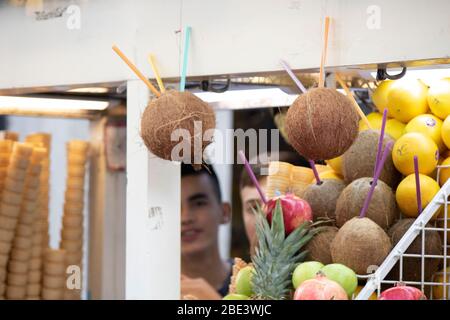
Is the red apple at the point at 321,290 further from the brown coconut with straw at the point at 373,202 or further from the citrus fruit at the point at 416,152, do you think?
the citrus fruit at the point at 416,152

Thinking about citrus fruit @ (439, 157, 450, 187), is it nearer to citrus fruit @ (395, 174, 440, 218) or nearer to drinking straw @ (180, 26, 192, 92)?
citrus fruit @ (395, 174, 440, 218)

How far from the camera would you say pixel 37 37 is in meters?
4.78

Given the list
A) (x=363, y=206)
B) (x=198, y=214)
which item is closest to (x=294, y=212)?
(x=363, y=206)

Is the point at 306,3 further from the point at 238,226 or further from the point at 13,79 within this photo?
the point at 238,226

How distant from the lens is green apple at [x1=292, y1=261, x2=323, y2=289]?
3.47 m

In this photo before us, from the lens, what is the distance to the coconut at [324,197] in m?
3.80

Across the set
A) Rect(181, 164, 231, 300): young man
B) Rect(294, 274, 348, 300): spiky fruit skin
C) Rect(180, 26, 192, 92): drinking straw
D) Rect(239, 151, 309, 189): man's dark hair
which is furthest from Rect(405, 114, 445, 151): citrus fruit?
Rect(181, 164, 231, 300): young man

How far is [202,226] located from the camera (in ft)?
23.0

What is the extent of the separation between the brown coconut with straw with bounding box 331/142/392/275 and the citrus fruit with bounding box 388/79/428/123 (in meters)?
0.57

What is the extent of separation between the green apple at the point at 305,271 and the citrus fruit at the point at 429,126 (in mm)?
684

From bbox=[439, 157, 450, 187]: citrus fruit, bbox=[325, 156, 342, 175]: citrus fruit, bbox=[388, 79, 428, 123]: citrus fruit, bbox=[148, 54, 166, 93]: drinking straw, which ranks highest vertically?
bbox=[148, 54, 166, 93]: drinking straw

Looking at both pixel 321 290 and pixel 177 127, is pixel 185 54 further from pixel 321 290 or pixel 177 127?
pixel 321 290

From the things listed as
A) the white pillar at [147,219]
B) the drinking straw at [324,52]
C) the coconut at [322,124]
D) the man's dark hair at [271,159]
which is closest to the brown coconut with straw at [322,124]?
the coconut at [322,124]
